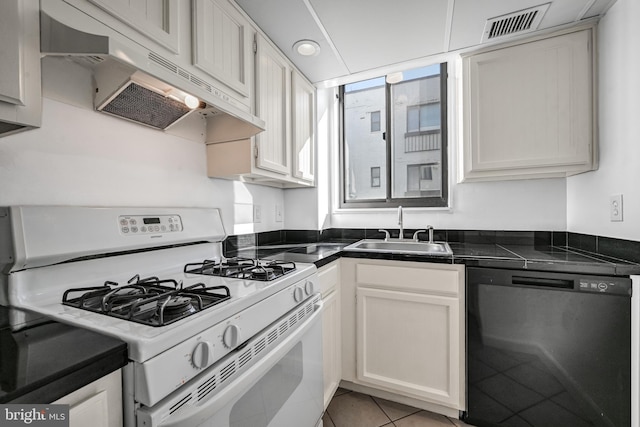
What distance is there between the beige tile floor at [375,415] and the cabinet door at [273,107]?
4.72 ft

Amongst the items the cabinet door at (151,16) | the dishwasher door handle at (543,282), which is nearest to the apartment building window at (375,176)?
the dishwasher door handle at (543,282)

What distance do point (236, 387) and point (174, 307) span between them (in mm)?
265

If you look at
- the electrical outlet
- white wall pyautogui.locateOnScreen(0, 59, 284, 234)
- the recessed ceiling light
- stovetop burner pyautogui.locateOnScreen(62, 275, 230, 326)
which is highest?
the recessed ceiling light

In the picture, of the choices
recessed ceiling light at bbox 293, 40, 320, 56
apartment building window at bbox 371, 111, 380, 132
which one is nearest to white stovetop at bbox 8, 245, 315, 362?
recessed ceiling light at bbox 293, 40, 320, 56

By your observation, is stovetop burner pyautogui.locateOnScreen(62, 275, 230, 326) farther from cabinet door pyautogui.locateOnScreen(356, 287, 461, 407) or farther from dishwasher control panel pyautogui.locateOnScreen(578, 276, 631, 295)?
dishwasher control panel pyautogui.locateOnScreen(578, 276, 631, 295)

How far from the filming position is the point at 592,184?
1517mm

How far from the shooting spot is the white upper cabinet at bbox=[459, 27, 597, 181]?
151cm

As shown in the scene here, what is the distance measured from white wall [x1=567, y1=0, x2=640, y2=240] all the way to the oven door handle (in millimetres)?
1490

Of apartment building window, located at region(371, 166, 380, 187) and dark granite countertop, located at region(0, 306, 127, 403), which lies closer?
dark granite countertop, located at region(0, 306, 127, 403)

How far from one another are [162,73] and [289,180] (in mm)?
1039

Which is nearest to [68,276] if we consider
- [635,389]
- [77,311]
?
[77,311]

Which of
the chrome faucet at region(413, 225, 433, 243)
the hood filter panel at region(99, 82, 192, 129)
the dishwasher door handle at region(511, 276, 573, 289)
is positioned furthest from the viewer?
the chrome faucet at region(413, 225, 433, 243)

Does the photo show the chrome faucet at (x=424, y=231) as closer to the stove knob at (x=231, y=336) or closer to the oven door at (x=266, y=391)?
the oven door at (x=266, y=391)

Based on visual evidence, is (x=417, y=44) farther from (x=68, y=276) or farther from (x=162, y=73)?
(x=68, y=276)
